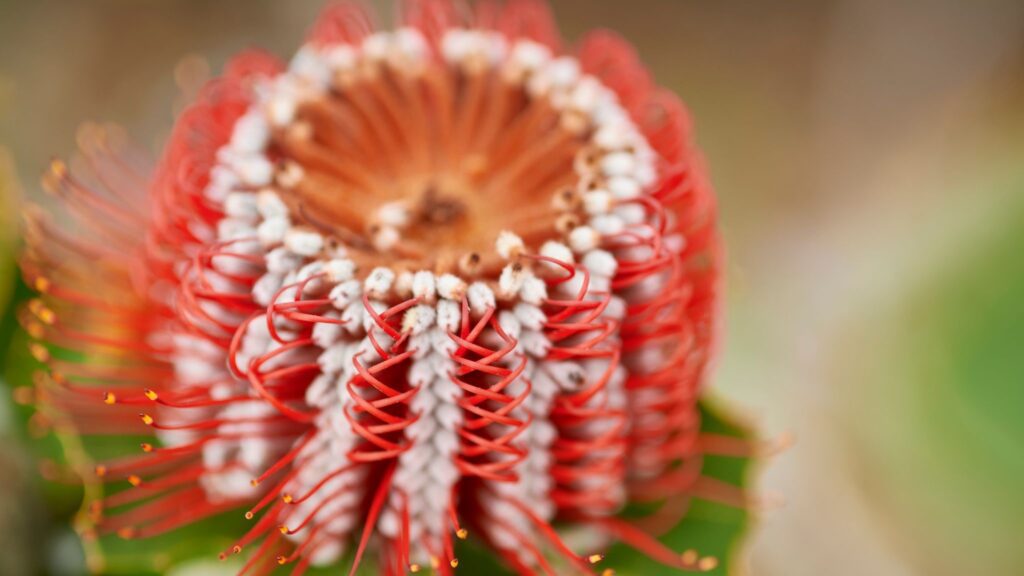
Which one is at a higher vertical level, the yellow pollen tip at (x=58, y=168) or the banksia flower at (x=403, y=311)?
the yellow pollen tip at (x=58, y=168)

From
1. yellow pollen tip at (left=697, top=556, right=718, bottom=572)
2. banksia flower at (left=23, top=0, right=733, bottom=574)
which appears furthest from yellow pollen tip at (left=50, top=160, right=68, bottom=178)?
yellow pollen tip at (left=697, top=556, right=718, bottom=572)

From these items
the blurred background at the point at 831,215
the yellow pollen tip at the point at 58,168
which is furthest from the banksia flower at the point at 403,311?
the blurred background at the point at 831,215

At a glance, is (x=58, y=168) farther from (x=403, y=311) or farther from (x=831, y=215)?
(x=831, y=215)

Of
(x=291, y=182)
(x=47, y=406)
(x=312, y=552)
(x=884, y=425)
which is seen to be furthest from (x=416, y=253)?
(x=884, y=425)

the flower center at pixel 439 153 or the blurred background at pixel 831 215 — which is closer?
the flower center at pixel 439 153

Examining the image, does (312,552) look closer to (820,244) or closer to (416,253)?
(416,253)

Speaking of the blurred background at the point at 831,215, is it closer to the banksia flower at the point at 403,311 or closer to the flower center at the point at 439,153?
the banksia flower at the point at 403,311
